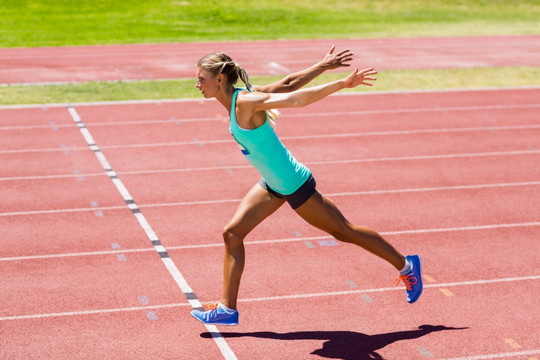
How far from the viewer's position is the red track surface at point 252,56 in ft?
65.3

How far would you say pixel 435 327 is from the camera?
6.34 m

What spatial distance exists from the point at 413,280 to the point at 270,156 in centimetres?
160

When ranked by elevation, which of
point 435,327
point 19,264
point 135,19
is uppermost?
point 435,327

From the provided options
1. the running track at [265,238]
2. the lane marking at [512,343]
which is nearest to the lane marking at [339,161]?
the running track at [265,238]

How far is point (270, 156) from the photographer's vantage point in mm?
5730

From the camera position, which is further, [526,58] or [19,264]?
[526,58]

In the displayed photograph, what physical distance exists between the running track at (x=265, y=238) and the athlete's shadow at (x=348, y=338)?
0.06ft

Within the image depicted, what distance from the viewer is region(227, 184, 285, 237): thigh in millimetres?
5973

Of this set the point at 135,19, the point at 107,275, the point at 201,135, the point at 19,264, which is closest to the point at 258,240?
the point at 107,275

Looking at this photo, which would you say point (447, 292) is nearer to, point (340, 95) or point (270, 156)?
point (270, 156)

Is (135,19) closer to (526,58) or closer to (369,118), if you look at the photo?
(526,58)

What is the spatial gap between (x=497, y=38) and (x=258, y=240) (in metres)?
21.5

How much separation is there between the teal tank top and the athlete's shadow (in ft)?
3.68

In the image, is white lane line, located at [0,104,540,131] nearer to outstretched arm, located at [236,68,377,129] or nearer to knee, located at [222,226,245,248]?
knee, located at [222,226,245,248]
